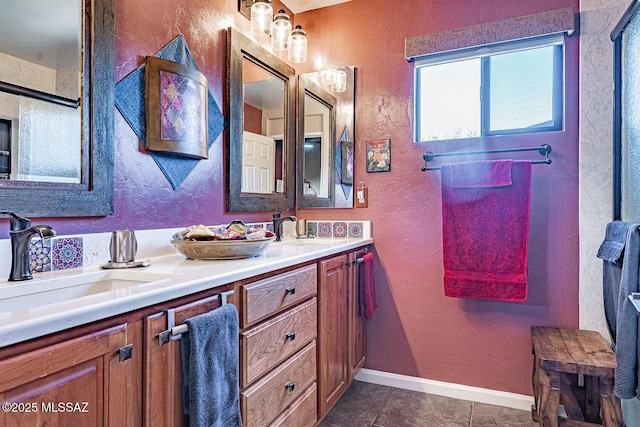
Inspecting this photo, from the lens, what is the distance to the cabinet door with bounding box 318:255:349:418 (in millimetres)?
1798

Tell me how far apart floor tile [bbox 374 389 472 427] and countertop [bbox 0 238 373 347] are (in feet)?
3.40

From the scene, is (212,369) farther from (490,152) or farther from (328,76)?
(328,76)

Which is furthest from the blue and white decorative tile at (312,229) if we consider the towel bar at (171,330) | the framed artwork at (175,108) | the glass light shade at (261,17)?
the towel bar at (171,330)

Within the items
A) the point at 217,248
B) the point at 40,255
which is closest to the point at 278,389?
the point at 217,248

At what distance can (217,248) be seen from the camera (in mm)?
1455

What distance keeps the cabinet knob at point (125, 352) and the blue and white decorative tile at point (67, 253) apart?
0.57 m

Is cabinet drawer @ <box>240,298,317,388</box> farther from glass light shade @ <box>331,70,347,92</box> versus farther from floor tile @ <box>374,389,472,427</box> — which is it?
glass light shade @ <box>331,70,347,92</box>

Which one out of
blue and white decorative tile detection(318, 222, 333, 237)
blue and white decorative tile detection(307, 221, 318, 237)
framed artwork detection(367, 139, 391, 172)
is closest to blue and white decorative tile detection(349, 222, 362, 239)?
blue and white decorative tile detection(318, 222, 333, 237)

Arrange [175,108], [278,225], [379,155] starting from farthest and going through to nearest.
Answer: [379,155]
[278,225]
[175,108]

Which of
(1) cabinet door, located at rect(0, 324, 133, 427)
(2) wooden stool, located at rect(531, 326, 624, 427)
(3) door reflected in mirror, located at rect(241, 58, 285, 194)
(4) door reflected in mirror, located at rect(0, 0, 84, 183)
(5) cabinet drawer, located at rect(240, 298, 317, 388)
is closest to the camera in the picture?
(1) cabinet door, located at rect(0, 324, 133, 427)

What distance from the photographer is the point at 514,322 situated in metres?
2.15

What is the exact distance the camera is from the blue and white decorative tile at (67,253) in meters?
1.22

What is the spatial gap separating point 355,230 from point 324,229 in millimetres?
227

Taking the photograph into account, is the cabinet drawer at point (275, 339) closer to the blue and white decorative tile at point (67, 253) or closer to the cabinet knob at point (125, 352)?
the cabinet knob at point (125, 352)
